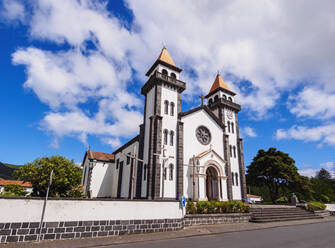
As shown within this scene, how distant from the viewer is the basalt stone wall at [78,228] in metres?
7.90

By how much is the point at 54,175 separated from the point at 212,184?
1746cm

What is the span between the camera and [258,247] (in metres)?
8.09

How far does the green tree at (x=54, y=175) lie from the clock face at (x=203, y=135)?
1455 cm

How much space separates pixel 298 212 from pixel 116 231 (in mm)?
20684

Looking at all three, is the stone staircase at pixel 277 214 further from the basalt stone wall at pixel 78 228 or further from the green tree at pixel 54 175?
the green tree at pixel 54 175

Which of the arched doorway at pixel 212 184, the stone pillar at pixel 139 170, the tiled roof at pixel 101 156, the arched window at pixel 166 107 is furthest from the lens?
the tiled roof at pixel 101 156

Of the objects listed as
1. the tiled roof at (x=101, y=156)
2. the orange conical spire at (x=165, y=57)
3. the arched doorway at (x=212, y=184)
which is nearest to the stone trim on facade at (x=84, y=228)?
the arched doorway at (x=212, y=184)

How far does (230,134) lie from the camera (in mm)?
28156

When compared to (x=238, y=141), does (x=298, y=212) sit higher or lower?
lower

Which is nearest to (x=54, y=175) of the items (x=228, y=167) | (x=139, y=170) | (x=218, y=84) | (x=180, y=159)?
(x=139, y=170)

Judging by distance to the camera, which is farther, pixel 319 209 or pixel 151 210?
pixel 319 209

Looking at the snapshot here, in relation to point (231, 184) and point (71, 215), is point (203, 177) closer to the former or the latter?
point (231, 184)

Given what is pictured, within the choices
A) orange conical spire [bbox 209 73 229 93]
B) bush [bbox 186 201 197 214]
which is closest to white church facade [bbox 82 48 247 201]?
orange conical spire [bbox 209 73 229 93]

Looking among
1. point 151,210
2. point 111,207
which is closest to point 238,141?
point 151,210
